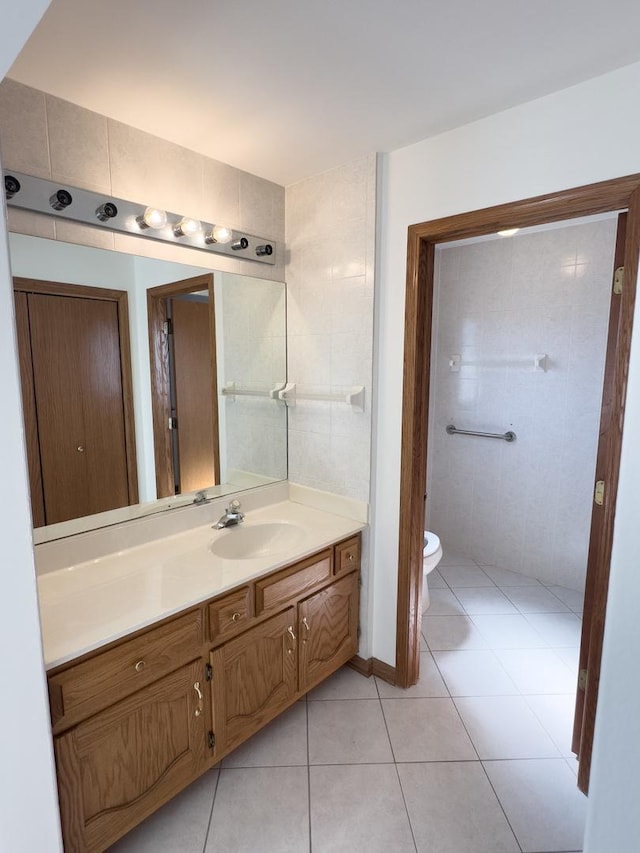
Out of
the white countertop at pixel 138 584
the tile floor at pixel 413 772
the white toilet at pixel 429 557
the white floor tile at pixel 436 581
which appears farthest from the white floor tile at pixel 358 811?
the white floor tile at pixel 436 581

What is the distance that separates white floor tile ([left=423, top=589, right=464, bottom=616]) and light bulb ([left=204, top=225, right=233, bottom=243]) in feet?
7.70

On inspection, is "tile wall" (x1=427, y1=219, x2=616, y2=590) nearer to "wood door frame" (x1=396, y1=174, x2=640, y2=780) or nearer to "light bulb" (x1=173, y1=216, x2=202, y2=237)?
"wood door frame" (x1=396, y1=174, x2=640, y2=780)

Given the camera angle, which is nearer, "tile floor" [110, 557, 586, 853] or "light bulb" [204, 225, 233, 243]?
"tile floor" [110, 557, 586, 853]

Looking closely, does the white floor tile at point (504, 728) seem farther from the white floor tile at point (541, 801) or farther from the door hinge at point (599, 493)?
the door hinge at point (599, 493)

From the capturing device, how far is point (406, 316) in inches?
74.3

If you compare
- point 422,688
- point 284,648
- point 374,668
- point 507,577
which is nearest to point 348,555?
point 284,648

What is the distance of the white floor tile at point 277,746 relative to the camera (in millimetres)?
1725

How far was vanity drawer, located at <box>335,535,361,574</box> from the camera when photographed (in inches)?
78.2

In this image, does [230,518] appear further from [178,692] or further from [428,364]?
[428,364]

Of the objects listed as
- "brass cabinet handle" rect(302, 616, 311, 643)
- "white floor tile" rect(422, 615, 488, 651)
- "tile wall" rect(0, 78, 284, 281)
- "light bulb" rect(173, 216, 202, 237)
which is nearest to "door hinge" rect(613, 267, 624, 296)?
"tile wall" rect(0, 78, 284, 281)

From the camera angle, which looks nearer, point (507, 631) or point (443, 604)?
point (507, 631)

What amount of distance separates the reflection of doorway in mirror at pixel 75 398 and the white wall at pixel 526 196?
1.08 meters

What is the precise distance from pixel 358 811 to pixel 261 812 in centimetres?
33

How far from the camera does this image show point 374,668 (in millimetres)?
2197
